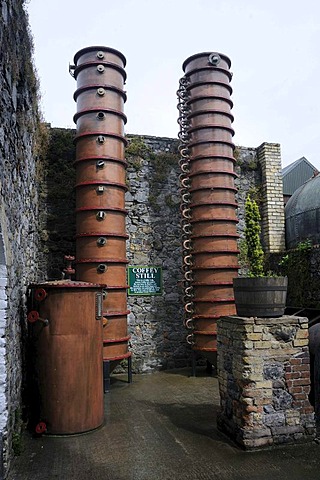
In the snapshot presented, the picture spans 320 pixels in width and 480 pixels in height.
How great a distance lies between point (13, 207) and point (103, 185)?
2.61 metres

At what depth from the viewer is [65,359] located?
471 cm

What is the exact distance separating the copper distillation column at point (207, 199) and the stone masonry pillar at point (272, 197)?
176cm

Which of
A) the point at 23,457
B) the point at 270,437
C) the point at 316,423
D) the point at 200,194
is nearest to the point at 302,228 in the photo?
the point at 200,194

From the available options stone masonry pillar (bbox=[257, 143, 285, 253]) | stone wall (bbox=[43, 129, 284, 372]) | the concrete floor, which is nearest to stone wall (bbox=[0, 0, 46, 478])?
the concrete floor

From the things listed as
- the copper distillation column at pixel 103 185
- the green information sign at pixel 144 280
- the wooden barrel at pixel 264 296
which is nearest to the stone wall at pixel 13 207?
the copper distillation column at pixel 103 185

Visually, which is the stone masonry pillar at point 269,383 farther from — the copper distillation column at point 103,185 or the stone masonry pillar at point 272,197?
the stone masonry pillar at point 272,197

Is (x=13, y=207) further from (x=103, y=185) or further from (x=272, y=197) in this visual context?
(x=272, y=197)

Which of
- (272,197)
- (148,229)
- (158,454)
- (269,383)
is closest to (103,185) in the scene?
(148,229)

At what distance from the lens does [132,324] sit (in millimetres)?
8172

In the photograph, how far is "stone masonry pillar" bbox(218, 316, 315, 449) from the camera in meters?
4.13

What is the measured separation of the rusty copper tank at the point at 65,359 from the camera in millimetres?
4645

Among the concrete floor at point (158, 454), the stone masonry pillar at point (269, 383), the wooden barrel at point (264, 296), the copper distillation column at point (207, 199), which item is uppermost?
the copper distillation column at point (207, 199)

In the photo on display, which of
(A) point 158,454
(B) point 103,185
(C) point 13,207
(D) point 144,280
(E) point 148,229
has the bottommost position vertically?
(A) point 158,454

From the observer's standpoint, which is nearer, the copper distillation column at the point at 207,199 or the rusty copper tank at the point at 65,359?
the rusty copper tank at the point at 65,359
